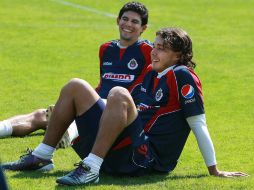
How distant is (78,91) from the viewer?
6.75 metres

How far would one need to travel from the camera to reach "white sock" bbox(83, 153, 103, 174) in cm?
654

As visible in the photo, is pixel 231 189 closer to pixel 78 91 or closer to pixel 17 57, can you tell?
pixel 78 91

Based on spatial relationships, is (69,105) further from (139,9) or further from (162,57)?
(139,9)

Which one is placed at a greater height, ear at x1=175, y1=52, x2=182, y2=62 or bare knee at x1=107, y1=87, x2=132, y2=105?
ear at x1=175, y1=52, x2=182, y2=62

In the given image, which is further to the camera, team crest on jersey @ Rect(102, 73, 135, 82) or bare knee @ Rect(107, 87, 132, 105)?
team crest on jersey @ Rect(102, 73, 135, 82)

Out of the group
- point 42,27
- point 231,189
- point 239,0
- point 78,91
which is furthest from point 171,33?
point 239,0

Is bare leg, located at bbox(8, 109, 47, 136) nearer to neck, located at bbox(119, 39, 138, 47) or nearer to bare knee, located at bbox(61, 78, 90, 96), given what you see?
neck, located at bbox(119, 39, 138, 47)

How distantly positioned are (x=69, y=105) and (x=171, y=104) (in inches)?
33.0

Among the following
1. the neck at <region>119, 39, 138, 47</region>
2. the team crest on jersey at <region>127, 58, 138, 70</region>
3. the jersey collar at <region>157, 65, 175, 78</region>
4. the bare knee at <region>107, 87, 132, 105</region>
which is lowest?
the team crest on jersey at <region>127, 58, 138, 70</region>

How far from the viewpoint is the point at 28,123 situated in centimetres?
882

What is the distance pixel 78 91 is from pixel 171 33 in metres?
0.92

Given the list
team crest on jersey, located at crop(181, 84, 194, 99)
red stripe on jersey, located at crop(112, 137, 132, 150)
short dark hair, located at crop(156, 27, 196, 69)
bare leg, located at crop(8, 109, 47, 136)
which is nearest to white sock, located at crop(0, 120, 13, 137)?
bare leg, located at crop(8, 109, 47, 136)

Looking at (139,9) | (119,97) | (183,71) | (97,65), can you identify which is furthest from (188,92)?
(97,65)

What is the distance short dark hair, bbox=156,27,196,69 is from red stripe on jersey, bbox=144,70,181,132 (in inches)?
7.1
